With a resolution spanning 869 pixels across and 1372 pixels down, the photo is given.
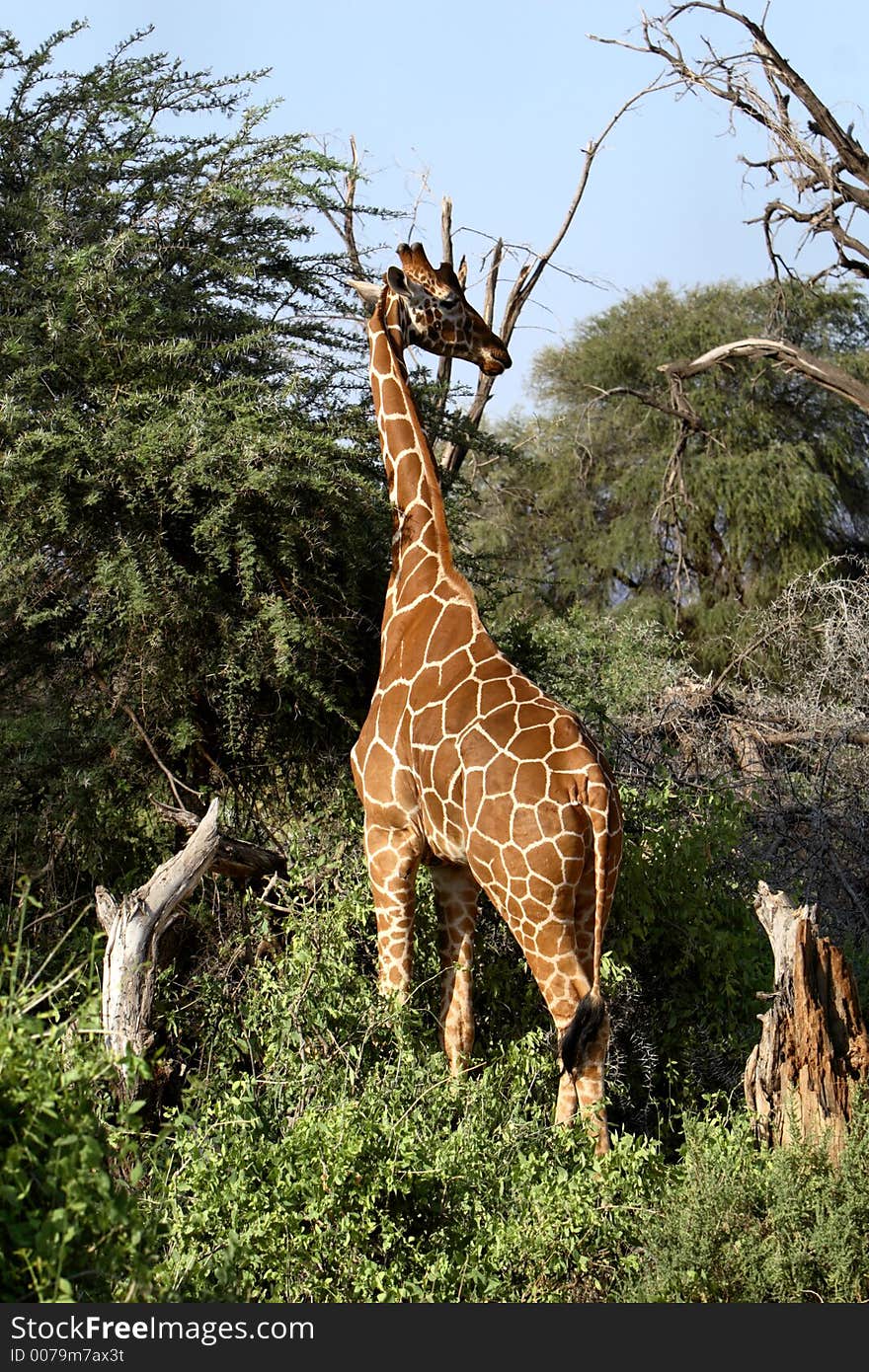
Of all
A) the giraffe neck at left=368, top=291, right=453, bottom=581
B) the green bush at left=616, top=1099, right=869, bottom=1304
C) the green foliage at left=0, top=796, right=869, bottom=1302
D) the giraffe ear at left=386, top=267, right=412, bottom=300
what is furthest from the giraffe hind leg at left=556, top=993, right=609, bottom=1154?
the giraffe ear at left=386, top=267, right=412, bottom=300

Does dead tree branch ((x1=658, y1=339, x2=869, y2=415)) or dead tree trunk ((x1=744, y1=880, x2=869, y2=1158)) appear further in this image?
dead tree branch ((x1=658, y1=339, x2=869, y2=415))

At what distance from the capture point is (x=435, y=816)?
577 cm

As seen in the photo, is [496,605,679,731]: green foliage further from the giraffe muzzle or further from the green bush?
the green bush

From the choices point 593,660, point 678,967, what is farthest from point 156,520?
point 593,660

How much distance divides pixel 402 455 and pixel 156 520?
4.72 ft

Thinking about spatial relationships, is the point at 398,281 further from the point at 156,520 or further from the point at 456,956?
the point at 456,956

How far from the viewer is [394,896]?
591 cm

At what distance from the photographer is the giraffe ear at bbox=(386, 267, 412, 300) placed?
22.0 feet

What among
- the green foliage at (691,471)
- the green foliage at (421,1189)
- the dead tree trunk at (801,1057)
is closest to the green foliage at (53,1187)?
the green foliage at (421,1189)

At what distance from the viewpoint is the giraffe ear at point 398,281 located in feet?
22.0

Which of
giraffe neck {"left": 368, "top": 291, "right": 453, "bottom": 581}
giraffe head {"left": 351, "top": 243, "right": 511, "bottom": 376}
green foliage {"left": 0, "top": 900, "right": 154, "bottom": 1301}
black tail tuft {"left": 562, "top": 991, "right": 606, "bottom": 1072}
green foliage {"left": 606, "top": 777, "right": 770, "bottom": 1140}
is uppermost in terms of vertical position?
giraffe head {"left": 351, "top": 243, "right": 511, "bottom": 376}

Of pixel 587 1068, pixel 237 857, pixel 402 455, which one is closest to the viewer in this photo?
pixel 587 1068

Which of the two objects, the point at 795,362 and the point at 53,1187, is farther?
the point at 795,362

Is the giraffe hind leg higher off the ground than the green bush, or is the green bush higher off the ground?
the giraffe hind leg
